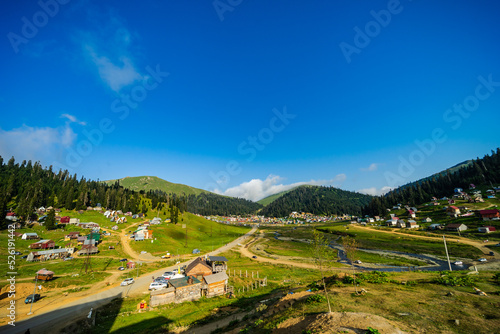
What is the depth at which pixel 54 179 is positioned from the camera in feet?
520

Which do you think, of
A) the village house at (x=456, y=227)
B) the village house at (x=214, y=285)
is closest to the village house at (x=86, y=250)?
the village house at (x=214, y=285)

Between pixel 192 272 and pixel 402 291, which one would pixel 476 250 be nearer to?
pixel 402 291

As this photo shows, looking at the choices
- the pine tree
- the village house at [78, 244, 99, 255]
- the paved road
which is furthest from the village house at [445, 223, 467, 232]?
the pine tree

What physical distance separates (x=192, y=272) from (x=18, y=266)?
1808 inches

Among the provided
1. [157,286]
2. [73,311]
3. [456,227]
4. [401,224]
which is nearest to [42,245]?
[73,311]

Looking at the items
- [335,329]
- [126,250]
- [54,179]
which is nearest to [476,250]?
[335,329]

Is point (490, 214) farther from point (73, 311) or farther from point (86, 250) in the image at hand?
point (86, 250)

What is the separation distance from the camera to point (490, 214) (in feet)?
303

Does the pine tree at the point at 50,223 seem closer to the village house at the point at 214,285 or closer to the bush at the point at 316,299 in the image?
the village house at the point at 214,285

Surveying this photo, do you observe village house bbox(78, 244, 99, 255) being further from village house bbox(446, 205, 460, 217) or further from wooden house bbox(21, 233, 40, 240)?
village house bbox(446, 205, 460, 217)

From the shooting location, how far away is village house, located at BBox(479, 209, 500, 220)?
91375 mm

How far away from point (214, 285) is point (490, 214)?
134230mm

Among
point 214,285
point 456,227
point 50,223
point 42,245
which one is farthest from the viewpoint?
point 456,227

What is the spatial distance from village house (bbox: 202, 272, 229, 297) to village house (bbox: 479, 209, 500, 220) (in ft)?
431
